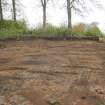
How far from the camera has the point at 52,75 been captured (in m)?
Result: 5.89

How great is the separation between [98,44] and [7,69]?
3.83 meters

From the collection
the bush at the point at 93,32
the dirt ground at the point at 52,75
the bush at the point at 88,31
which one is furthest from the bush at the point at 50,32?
the dirt ground at the point at 52,75

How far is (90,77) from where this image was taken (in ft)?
19.1

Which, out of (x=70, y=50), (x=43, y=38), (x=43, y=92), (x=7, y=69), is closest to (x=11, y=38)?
(x=43, y=38)

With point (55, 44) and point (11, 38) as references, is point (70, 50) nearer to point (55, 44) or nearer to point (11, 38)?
point (55, 44)

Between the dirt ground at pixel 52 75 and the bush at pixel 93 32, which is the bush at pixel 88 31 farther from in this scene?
the dirt ground at pixel 52 75

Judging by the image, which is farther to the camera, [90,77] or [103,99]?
[90,77]

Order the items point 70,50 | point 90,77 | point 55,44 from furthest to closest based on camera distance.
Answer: point 55,44, point 70,50, point 90,77

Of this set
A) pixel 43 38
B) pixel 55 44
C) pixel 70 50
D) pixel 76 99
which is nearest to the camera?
pixel 76 99

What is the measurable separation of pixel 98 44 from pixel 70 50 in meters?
1.44

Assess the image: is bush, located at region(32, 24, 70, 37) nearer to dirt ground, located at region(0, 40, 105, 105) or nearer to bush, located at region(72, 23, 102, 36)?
bush, located at region(72, 23, 102, 36)

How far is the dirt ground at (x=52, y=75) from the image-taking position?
484 centimetres

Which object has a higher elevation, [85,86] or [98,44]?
[98,44]

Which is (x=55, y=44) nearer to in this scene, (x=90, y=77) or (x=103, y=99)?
(x=90, y=77)
